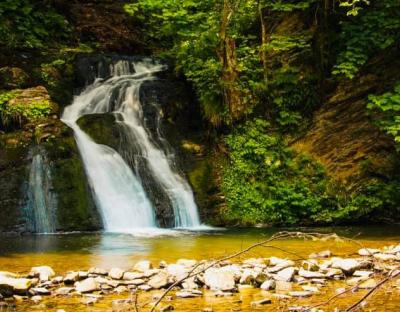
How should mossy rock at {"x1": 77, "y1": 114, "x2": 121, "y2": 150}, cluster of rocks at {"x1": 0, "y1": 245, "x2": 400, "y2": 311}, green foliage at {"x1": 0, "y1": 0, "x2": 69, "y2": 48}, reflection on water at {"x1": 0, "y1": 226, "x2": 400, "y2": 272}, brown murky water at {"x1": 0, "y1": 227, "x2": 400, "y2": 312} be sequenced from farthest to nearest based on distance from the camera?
green foliage at {"x1": 0, "y1": 0, "x2": 69, "y2": 48} < mossy rock at {"x1": 77, "y1": 114, "x2": 121, "y2": 150} < reflection on water at {"x1": 0, "y1": 226, "x2": 400, "y2": 272} < cluster of rocks at {"x1": 0, "y1": 245, "x2": 400, "y2": 311} < brown murky water at {"x1": 0, "y1": 227, "x2": 400, "y2": 312}

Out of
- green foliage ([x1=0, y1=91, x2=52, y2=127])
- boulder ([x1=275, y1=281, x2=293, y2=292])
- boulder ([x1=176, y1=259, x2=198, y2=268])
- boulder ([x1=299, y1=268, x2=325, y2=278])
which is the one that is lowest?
boulder ([x1=275, y1=281, x2=293, y2=292])

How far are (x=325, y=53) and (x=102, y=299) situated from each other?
1000 centimetres

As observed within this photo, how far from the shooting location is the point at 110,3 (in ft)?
71.2

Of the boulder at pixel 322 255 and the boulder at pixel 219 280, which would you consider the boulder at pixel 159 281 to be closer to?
the boulder at pixel 219 280

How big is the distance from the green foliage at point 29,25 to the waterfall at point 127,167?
2.66m

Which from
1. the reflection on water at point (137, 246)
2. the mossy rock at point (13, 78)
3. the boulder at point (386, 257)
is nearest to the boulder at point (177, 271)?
the reflection on water at point (137, 246)

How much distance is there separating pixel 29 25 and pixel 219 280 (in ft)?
44.9

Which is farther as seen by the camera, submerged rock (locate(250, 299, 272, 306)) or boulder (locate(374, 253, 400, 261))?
boulder (locate(374, 253, 400, 261))

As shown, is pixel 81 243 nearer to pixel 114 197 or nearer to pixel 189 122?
pixel 114 197

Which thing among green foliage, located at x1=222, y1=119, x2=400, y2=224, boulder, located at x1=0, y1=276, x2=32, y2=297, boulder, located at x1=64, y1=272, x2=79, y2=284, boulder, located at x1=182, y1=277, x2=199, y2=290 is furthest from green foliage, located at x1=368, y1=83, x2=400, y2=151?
boulder, located at x1=0, y1=276, x2=32, y2=297

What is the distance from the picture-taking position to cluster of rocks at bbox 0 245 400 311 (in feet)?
19.3

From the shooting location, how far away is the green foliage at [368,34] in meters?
12.9

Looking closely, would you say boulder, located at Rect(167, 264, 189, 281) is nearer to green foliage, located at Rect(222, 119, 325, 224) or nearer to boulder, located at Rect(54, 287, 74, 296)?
boulder, located at Rect(54, 287, 74, 296)

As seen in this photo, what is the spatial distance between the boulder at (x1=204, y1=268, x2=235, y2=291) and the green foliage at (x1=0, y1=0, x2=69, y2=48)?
472 inches
